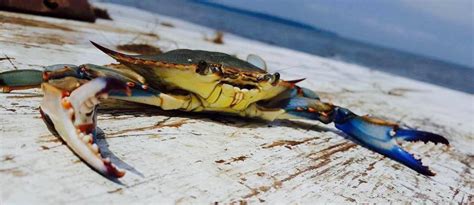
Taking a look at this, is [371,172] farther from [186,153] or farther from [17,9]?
[17,9]

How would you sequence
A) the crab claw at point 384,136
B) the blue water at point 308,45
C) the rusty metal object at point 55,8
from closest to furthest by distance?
the crab claw at point 384,136, the rusty metal object at point 55,8, the blue water at point 308,45

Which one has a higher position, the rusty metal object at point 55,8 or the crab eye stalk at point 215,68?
the crab eye stalk at point 215,68

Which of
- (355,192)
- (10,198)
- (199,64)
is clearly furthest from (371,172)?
(10,198)

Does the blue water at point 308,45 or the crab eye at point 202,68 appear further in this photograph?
the blue water at point 308,45

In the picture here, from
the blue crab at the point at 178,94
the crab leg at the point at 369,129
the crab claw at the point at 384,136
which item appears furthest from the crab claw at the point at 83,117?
the crab claw at the point at 384,136

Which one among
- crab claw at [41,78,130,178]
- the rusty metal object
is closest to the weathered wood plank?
crab claw at [41,78,130,178]

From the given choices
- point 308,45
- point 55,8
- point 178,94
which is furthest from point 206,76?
point 308,45

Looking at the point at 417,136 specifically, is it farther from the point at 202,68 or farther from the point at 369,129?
the point at 202,68

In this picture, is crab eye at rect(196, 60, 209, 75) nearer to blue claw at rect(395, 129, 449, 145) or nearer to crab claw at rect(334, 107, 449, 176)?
crab claw at rect(334, 107, 449, 176)

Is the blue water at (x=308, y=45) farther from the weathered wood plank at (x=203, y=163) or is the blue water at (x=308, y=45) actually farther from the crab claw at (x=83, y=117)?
the crab claw at (x=83, y=117)
